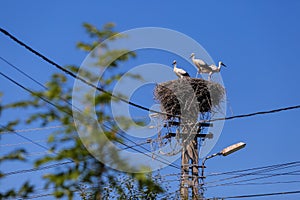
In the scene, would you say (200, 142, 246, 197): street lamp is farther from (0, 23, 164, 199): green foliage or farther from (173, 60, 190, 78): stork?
(0, 23, 164, 199): green foliage

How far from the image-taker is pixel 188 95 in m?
12.8

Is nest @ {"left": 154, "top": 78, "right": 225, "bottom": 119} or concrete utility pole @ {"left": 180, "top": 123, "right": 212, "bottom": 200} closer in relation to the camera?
concrete utility pole @ {"left": 180, "top": 123, "right": 212, "bottom": 200}

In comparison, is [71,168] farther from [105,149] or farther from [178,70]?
[178,70]

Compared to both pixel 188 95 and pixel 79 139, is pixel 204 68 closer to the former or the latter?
pixel 188 95

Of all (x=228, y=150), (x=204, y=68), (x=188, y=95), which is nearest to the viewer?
(x=228, y=150)

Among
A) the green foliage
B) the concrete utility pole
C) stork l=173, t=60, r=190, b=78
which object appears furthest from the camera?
stork l=173, t=60, r=190, b=78

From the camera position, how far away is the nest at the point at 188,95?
12430mm

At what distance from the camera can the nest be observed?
1243cm

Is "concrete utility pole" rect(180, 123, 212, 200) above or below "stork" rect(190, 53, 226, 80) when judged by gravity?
below

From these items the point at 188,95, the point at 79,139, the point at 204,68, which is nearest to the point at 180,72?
the point at 204,68

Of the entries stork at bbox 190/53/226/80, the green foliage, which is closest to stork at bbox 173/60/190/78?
stork at bbox 190/53/226/80

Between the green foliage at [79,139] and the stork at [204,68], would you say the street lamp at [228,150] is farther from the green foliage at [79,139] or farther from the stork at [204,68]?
the green foliage at [79,139]

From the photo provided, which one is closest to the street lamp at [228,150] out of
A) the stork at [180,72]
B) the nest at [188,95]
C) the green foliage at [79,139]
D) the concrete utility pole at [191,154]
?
the concrete utility pole at [191,154]

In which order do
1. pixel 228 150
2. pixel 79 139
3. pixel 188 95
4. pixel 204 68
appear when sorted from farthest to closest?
pixel 204 68, pixel 188 95, pixel 228 150, pixel 79 139
